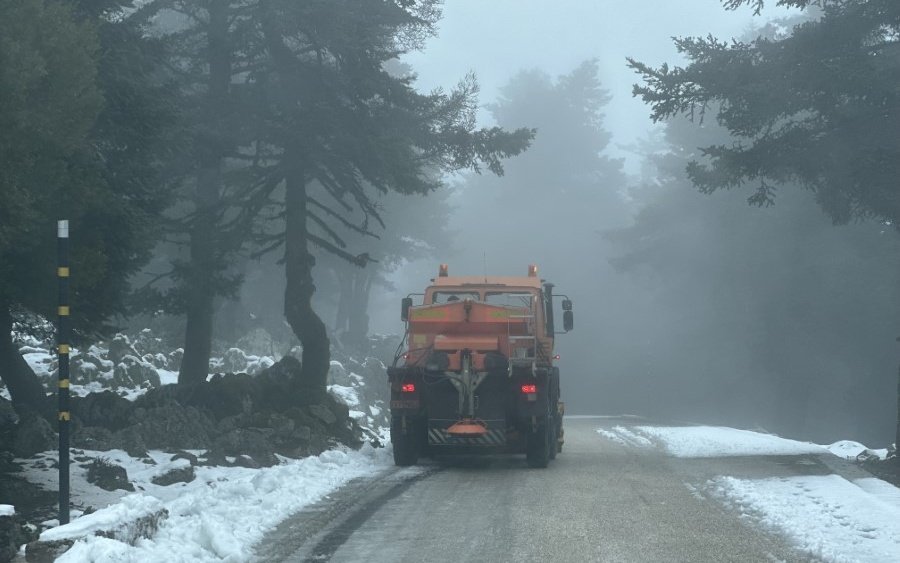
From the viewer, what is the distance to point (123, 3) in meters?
16.7

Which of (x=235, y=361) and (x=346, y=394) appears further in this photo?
(x=235, y=361)

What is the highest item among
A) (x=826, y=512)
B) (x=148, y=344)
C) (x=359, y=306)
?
(x=359, y=306)

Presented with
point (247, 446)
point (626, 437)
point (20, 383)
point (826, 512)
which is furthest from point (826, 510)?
point (626, 437)

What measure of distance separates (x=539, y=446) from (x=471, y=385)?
1462 millimetres

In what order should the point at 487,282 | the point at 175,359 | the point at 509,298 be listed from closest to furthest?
the point at 509,298
the point at 487,282
the point at 175,359

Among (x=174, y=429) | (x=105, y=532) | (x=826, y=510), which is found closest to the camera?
(x=105, y=532)

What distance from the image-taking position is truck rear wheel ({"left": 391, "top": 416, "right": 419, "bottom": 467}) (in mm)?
18422

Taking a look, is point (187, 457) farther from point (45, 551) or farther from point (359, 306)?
point (359, 306)

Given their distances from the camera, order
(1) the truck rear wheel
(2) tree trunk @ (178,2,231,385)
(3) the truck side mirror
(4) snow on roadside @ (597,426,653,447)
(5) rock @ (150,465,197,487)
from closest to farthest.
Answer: (5) rock @ (150,465,197,487)
(1) the truck rear wheel
(3) the truck side mirror
(2) tree trunk @ (178,2,231,385)
(4) snow on roadside @ (597,426,653,447)

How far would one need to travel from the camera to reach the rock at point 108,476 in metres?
13.8

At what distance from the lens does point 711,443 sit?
2433 cm

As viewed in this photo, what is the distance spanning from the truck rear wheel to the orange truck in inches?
0.6

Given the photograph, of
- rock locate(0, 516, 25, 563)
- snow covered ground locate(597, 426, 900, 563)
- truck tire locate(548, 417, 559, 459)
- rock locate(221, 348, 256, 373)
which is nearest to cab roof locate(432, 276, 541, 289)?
truck tire locate(548, 417, 559, 459)

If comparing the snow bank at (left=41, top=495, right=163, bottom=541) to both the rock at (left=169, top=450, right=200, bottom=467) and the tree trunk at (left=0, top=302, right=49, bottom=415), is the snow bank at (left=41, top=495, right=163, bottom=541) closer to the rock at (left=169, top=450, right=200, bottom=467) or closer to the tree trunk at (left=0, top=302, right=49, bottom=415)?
the rock at (left=169, top=450, right=200, bottom=467)
